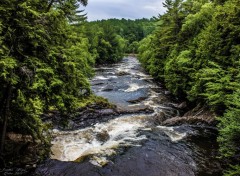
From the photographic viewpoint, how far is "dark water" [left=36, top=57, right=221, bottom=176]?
1253cm

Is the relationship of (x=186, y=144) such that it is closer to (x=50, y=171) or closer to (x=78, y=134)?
(x=78, y=134)

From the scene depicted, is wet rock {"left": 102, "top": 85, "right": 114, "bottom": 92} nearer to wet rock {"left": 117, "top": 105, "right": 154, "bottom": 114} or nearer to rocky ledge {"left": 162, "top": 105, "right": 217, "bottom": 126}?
wet rock {"left": 117, "top": 105, "right": 154, "bottom": 114}

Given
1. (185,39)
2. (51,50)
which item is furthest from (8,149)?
(185,39)

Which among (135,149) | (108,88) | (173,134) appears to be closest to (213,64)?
(173,134)

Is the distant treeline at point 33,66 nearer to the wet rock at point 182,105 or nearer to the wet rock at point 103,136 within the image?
the wet rock at point 103,136

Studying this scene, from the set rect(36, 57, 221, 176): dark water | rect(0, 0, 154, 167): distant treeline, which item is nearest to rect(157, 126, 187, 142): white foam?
rect(36, 57, 221, 176): dark water

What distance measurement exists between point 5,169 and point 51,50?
5416 millimetres

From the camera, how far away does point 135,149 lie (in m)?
15.3

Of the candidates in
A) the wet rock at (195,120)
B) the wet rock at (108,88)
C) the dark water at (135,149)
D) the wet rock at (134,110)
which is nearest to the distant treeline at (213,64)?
the wet rock at (195,120)

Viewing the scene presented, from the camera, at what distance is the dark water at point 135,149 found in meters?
12.5

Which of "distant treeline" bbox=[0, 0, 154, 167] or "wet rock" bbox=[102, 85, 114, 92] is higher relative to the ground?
"distant treeline" bbox=[0, 0, 154, 167]

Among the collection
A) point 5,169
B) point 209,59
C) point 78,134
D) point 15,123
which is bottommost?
point 78,134

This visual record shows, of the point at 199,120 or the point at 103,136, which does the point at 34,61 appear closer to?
the point at 103,136

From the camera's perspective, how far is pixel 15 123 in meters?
13.1
